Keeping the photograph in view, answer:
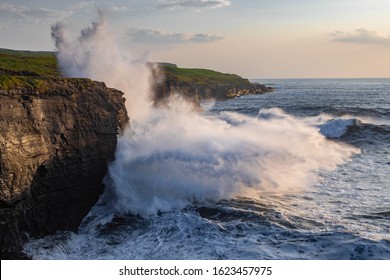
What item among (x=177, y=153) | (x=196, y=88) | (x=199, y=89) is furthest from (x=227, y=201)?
(x=199, y=89)

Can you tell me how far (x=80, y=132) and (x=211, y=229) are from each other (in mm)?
6396

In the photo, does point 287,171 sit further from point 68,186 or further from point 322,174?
point 68,186

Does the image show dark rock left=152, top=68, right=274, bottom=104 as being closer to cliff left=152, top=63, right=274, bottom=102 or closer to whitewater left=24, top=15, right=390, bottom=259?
cliff left=152, top=63, right=274, bottom=102

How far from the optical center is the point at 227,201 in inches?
627

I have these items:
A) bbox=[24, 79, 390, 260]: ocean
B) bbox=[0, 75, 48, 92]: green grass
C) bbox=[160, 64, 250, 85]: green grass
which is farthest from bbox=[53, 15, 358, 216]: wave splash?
bbox=[160, 64, 250, 85]: green grass

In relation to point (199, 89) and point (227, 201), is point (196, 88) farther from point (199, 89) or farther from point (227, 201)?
point (227, 201)

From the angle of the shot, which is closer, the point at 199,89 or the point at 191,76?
the point at 199,89

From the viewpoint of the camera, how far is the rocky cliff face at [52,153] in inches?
492

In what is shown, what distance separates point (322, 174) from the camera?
65.0 feet

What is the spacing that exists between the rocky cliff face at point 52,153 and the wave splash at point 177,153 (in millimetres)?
1270

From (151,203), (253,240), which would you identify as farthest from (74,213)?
(253,240)

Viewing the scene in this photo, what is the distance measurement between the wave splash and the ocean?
0.06 meters

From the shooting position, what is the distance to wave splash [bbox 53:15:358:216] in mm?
16438

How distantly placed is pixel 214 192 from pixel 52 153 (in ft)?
21.7
